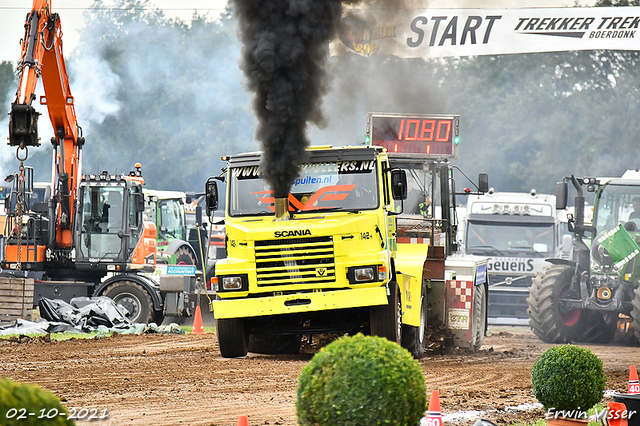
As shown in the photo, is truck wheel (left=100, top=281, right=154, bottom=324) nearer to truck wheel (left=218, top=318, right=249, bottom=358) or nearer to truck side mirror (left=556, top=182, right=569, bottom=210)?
truck wheel (left=218, top=318, right=249, bottom=358)

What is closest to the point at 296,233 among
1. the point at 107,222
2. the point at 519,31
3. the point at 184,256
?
the point at 107,222

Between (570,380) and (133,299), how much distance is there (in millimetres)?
13326

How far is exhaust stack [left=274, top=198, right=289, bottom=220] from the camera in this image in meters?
11.0

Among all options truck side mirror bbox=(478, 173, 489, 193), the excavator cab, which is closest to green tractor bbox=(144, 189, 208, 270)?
the excavator cab

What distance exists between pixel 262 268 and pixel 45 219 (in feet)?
34.3

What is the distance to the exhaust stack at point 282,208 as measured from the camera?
11.0 metres

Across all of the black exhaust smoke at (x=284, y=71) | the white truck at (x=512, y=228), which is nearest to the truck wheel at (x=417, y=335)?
the black exhaust smoke at (x=284, y=71)

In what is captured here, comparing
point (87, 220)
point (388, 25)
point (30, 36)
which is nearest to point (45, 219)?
point (87, 220)

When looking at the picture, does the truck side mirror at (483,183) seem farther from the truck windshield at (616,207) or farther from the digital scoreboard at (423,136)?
the truck windshield at (616,207)

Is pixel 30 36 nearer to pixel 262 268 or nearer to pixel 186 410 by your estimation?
pixel 262 268

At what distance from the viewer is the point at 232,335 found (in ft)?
36.7

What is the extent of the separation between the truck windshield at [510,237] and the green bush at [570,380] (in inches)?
601

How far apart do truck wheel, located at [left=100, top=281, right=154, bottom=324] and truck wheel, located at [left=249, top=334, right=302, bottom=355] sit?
6166mm

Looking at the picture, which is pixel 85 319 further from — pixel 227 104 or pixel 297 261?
pixel 227 104
